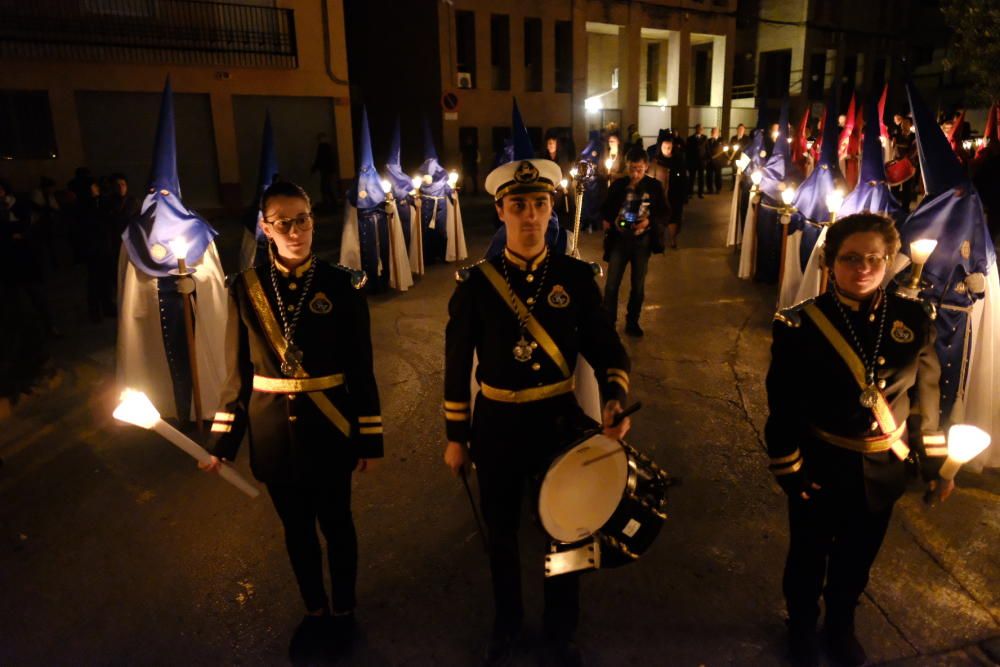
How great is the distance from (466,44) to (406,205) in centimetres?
1710

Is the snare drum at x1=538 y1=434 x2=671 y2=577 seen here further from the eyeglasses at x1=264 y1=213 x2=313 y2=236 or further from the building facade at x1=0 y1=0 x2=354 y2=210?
the building facade at x1=0 y1=0 x2=354 y2=210

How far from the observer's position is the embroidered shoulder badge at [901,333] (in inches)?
107

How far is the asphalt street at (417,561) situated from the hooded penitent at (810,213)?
7.58 ft

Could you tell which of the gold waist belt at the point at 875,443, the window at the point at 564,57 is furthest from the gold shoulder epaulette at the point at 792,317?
the window at the point at 564,57

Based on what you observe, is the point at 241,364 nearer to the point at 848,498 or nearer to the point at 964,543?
the point at 848,498

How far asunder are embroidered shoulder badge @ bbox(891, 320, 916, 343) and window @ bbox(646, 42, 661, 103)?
1252 inches

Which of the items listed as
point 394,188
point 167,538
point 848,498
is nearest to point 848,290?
point 848,498

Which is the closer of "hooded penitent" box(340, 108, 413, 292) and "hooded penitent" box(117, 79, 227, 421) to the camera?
"hooded penitent" box(117, 79, 227, 421)

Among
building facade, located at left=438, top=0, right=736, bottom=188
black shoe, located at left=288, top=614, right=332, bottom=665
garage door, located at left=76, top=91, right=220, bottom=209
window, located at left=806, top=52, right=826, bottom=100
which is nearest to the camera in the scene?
black shoe, located at left=288, top=614, right=332, bottom=665

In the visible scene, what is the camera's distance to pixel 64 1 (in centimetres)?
1675

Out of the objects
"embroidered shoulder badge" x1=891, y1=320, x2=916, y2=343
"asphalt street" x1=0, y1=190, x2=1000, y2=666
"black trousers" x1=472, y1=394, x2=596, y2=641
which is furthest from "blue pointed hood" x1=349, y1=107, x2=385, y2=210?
"embroidered shoulder badge" x1=891, y1=320, x2=916, y2=343

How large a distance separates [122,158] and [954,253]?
61.1 ft

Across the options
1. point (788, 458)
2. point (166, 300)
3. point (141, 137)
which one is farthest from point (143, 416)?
point (141, 137)

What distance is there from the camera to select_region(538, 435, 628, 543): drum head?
264cm
